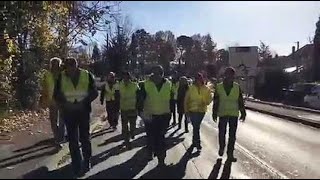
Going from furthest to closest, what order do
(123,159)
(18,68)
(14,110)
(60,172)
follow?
(18,68), (14,110), (123,159), (60,172)

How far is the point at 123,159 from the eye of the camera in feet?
41.8

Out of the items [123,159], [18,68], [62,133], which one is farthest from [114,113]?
[18,68]

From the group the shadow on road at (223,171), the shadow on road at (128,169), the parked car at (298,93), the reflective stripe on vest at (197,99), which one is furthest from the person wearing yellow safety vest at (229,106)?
the parked car at (298,93)

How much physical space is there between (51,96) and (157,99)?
9.86 feet

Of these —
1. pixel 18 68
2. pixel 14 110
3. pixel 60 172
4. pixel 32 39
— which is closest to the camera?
pixel 60 172

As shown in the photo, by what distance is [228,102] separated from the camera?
12352 millimetres

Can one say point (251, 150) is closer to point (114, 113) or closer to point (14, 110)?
point (114, 113)

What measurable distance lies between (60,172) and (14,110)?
1397 cm

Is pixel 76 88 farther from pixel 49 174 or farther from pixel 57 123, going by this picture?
pixel 57 123

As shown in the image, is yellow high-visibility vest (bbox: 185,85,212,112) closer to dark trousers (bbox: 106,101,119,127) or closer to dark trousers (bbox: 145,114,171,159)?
dark trousers (bbox: 145,114,171,159)

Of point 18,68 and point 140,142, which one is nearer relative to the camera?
point 140,142

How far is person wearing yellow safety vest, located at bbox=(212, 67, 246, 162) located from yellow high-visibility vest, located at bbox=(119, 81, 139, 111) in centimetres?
305

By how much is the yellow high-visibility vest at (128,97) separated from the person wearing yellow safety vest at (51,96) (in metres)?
1.60

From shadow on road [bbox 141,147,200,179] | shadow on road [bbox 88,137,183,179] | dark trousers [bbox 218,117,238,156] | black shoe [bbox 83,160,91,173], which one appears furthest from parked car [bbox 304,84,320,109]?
black shoe [bbox 83,160,91,173]
